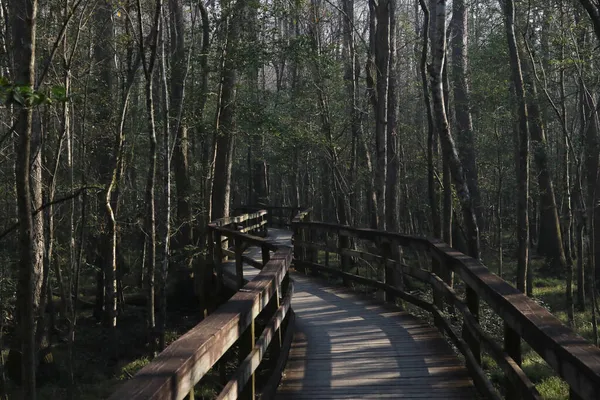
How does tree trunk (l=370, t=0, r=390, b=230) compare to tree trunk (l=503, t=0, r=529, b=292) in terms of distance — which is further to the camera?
tree trunk (l=503, t=0, r=529, b=292)

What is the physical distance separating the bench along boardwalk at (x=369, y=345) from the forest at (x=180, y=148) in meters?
2.19

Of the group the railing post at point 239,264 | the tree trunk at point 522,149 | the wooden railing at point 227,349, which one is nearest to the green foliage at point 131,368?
the railing post at point 239,264

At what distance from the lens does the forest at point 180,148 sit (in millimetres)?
10672

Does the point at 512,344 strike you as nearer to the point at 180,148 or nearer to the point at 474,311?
the point at 474,311

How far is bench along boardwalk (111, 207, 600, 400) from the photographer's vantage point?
8.66 ft

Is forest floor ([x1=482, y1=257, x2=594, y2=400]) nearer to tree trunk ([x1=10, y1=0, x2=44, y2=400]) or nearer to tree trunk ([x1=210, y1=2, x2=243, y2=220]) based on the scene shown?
tree trunk ([x1=10, y1=0, x2=44, y2=400])

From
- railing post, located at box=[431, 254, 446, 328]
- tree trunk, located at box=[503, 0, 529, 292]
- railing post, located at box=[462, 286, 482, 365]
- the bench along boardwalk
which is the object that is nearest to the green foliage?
the bench along boardwalk

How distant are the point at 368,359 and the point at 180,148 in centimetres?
1452

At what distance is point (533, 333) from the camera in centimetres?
306

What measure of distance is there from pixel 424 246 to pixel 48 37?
864 centimetres

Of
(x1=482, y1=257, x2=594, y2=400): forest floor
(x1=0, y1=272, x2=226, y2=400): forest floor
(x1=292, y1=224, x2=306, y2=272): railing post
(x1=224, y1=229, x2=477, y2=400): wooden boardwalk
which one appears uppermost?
(x1=292, y1=224, x2=306, y2=272): railing post

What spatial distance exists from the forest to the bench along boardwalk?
2.19 m

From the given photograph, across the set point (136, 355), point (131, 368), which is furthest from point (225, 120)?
point (131, 368)

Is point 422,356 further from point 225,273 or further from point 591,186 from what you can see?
point 591,186
